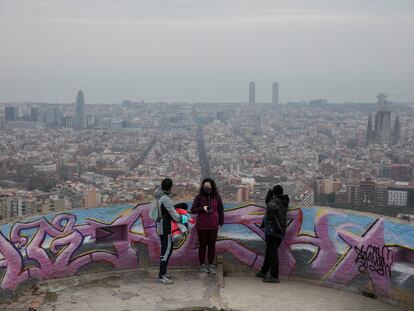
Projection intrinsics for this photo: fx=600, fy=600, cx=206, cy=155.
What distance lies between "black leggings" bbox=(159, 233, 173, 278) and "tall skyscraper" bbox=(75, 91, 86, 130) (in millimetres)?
105082

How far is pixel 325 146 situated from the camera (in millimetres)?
94188

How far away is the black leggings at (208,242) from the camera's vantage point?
6643mm

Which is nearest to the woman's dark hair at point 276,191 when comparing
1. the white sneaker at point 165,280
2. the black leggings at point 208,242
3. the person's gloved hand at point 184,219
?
the black leggings at point 208,242

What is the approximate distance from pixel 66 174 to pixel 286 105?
74097 mm

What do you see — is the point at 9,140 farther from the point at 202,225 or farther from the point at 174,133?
the point at 202,225

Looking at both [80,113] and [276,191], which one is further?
[80,113]

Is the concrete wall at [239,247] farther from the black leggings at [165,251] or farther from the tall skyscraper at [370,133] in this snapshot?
the tall skyscraper at [370,133]

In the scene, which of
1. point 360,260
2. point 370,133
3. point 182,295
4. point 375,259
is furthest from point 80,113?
point 375,259

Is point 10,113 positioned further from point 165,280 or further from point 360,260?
point 360,260

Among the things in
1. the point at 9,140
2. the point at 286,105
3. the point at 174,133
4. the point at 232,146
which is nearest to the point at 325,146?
the point at 232,146

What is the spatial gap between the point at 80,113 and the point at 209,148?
40.0 metres

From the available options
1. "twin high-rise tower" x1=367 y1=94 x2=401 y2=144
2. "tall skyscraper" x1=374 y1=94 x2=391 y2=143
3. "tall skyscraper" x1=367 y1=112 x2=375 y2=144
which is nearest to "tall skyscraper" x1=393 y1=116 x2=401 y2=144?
"twin high-rise tower" x1=367 y1=94 x2=401 y2=144

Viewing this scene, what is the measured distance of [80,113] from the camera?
115m

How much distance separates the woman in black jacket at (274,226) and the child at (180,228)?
→ 0.87 meters
